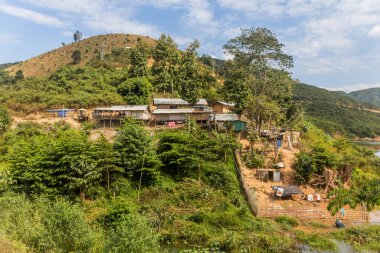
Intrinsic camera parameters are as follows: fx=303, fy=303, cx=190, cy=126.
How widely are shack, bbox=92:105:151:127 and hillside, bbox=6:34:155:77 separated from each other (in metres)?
31.8

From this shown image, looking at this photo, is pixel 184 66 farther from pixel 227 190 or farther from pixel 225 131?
pixel 227 190

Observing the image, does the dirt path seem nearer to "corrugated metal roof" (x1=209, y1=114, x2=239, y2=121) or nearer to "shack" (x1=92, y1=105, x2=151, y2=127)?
"corrugated metal roof" (x1=209, y1=114, x2=239, y2=121)

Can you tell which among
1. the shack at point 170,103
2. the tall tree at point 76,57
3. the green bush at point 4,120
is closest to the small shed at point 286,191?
the shack at point 170,103

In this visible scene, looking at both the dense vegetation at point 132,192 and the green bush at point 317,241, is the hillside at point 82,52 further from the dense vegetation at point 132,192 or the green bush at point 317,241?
the green bush at point 317,241

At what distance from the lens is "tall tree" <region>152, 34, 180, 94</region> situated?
47969 millimetres

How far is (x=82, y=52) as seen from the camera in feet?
249

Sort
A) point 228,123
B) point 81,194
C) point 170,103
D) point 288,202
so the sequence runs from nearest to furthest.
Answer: point 81,194 → point 288,202 → point 228,123 → point 170,103

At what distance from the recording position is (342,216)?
2564 cm

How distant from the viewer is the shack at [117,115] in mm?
37688

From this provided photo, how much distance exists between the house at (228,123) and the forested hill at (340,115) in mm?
→ 46959

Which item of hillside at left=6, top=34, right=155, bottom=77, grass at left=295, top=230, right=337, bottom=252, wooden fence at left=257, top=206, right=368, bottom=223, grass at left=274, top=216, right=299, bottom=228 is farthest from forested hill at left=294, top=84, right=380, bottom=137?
grass at left=295, top=230, right=337, bottom=252

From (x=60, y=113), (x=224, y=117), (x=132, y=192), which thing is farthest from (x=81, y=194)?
(x=224, y=117)

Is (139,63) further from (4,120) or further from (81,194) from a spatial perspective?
(81,194)

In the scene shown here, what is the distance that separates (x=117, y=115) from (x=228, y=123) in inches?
552
